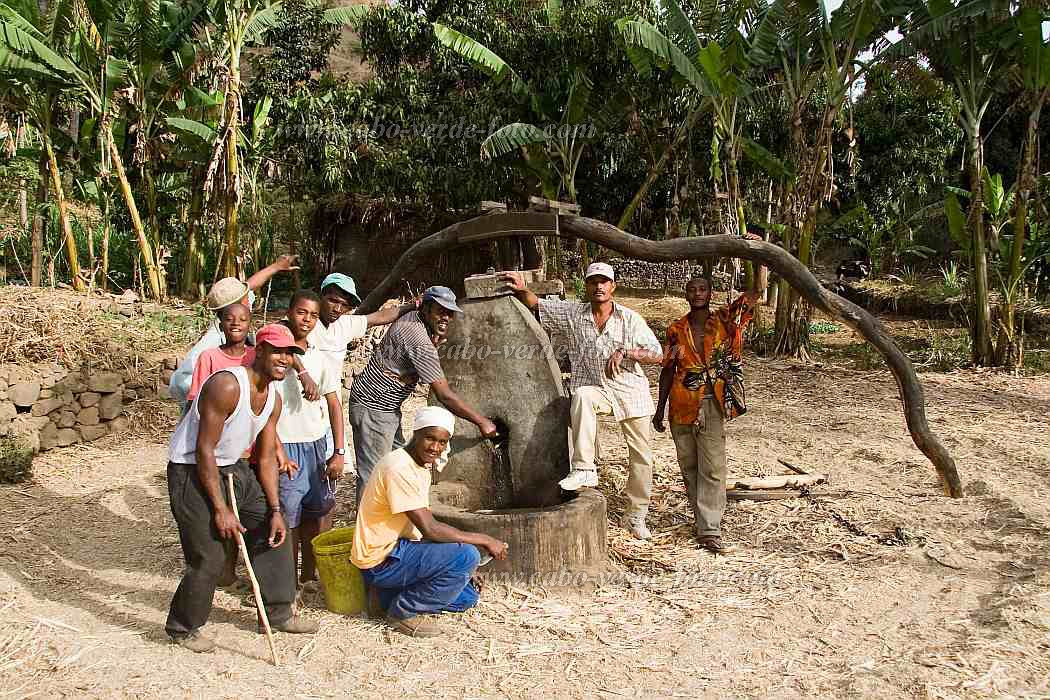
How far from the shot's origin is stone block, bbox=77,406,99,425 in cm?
764

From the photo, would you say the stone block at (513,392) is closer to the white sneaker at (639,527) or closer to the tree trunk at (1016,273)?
the white sneaker at (639,527)

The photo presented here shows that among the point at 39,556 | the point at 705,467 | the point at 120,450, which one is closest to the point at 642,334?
the point at 705,467

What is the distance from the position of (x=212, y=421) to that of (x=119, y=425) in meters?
4.95

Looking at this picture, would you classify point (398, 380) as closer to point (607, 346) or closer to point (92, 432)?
point (607, 346)

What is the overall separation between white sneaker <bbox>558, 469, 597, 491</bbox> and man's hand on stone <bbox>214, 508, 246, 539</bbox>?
5.53ft

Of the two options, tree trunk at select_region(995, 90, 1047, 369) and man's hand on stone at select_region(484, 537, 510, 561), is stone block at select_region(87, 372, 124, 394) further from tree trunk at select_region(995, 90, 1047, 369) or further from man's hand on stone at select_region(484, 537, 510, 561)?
tree trunk at select_region(995, 90, 1047, 369)

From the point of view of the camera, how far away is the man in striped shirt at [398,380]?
176 inches

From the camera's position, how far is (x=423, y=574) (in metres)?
3.84

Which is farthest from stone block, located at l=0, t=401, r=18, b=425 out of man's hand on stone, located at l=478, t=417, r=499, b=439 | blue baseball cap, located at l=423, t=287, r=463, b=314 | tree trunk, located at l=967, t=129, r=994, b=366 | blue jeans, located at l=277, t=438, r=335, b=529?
tree trunk, located at l=967, t=129, r=994, b=366

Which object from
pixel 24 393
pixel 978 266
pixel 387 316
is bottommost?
pixel 24 393

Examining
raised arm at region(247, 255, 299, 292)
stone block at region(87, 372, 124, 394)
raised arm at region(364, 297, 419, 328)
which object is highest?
raised arm at region(247, 255, 299, 292)

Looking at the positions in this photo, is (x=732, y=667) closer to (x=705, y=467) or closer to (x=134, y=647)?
(x=705, y=467)

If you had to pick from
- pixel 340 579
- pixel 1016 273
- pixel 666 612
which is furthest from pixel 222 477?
pixel 1016 273

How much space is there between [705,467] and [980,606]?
1.52 meters
